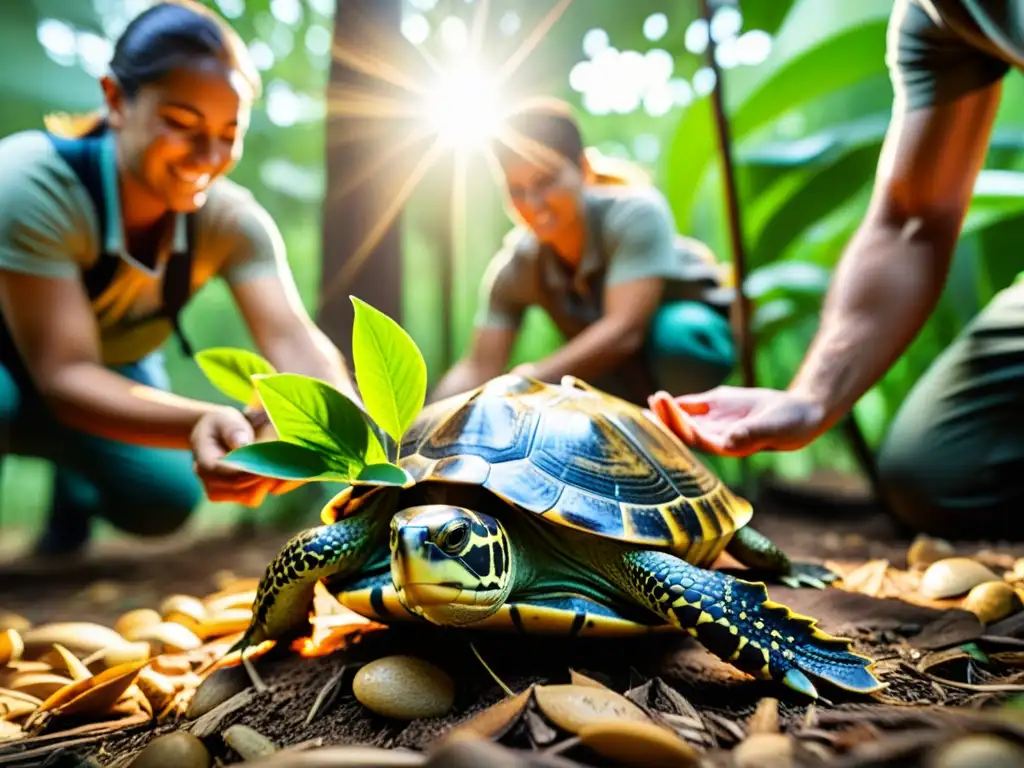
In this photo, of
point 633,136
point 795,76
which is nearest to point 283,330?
point 795,76

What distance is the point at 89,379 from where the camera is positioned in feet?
3.62

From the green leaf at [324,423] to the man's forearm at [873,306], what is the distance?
640 millimetres

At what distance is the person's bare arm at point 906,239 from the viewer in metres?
1.04

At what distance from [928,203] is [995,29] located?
0.29 meters

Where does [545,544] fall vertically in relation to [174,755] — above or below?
above

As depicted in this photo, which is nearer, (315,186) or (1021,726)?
(1021,726)

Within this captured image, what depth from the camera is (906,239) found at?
109 cm

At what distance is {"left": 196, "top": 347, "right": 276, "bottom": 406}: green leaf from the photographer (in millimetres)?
822

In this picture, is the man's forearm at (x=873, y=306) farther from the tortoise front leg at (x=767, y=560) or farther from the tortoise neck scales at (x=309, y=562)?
the tortoise neck scales at (x=309, y=562)

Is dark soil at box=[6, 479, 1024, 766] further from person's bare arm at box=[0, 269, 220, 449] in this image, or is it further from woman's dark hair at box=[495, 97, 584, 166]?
woman's dark hair at box=[495, 97, 584, 166]

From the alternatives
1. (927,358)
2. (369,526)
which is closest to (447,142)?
(369,526)

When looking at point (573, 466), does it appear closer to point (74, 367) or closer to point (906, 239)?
point (906, 239)

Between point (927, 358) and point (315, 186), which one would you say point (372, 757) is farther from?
point (315, 186)

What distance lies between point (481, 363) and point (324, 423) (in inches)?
39.7
